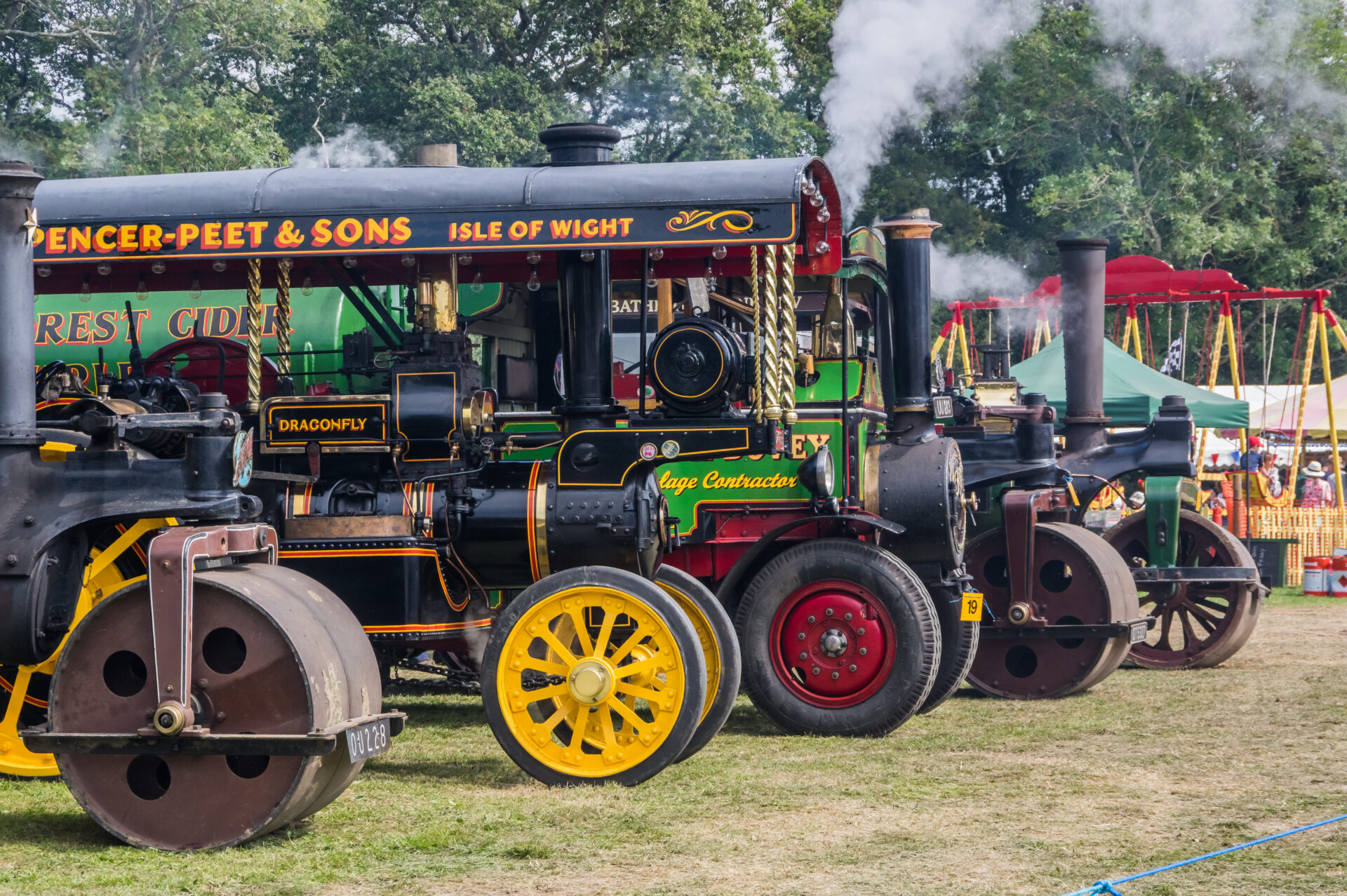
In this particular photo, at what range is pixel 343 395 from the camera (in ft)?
21.5

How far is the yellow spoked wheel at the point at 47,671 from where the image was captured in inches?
218

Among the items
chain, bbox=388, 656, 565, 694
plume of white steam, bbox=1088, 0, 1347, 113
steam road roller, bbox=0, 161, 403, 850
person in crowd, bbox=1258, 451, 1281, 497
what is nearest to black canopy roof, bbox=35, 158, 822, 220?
steam road roller, bbox=0, 161, 403, 850

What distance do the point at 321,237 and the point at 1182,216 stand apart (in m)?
22.5

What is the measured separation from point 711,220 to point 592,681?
1723 mm

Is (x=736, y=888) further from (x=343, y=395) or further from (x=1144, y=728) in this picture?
(x=1144, y=728)

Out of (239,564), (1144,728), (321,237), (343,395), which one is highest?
(321,237)

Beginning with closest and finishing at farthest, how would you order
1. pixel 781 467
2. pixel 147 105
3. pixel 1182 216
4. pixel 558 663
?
pixel 558 663
pixel 781 467
pixel 147 105
pixel 1182 216

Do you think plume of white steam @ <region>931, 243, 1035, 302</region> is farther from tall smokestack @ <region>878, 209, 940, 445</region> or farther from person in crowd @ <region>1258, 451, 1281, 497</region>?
tall smokestack @ <region>878, 209, 940, 445</region>

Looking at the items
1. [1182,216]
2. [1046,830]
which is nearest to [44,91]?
[1182,216]

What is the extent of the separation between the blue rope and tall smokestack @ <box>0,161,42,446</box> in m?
3.35

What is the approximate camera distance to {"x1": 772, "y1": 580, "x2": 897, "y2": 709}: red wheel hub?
24.1ft

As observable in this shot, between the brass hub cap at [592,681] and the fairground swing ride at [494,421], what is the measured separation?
0.03 meters

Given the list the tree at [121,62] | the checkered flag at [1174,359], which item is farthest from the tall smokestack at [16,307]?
the tree at [121,62]

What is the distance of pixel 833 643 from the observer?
24.1ft
